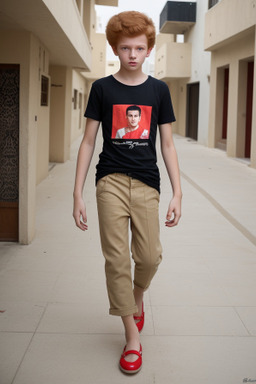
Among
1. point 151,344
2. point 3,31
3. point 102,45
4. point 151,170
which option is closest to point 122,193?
point 151,170

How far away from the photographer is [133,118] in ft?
9.33

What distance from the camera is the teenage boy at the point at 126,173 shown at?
2.83 meters

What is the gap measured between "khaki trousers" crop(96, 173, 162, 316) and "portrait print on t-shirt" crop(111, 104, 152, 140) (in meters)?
0.23

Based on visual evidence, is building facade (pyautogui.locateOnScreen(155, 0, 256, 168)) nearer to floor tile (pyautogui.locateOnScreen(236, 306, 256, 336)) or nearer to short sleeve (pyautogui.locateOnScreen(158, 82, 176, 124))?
floor tile (pyautogui.locateOnScreen(236, 306, 256, 336))

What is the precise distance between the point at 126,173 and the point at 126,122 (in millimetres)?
277

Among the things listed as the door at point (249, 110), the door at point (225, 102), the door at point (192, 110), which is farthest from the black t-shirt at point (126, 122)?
the door at point (192, 110)

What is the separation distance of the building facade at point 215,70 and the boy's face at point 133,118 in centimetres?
1068

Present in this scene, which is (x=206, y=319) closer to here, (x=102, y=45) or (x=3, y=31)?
(x=3, y=31)

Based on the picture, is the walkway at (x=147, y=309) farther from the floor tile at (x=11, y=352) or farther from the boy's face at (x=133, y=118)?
the boy's face at (x=133, y=118)

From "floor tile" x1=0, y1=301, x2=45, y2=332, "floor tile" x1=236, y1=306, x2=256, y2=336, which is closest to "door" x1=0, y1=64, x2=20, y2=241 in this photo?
"floor tile" x1=0, y1=301, x2=45, y2=332

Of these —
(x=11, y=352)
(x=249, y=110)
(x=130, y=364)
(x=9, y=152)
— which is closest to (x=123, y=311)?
(x=130, y=364)

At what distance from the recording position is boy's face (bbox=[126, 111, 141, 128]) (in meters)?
2.84

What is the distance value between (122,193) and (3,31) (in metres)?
3.28

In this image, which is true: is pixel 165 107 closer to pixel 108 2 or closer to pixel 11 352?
pixel 11 352
